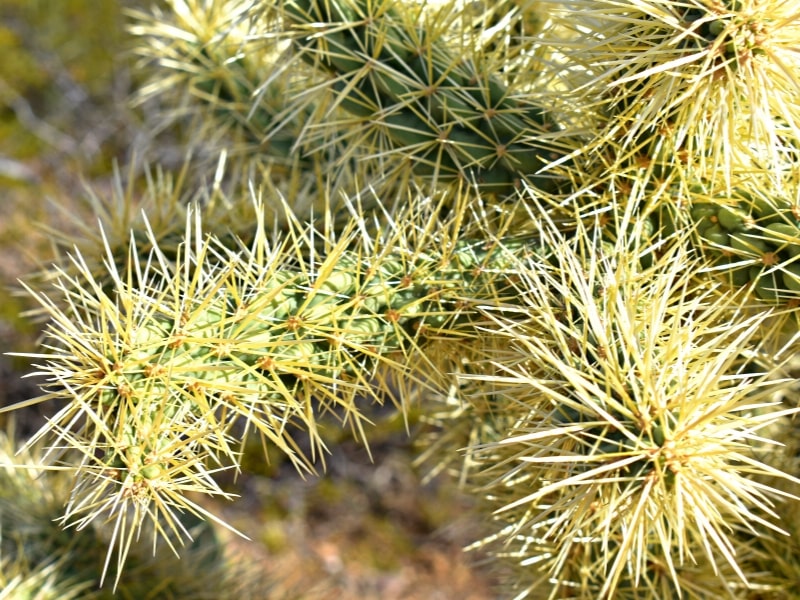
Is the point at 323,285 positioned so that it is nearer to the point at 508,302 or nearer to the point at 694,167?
the point at 508,302

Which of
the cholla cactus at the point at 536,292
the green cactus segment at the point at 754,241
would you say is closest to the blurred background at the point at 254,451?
the cholla cactus at the point at 536,292

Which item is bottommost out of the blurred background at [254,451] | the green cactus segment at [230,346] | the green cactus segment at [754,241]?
the blurred background at [254,451]

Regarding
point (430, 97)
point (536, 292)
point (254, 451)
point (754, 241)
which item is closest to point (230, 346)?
point (536, 292)

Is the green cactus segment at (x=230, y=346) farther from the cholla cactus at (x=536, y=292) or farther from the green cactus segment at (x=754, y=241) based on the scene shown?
the green cactus segment at (x=754, y=241)

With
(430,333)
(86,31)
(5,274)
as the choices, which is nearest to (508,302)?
(430,333)

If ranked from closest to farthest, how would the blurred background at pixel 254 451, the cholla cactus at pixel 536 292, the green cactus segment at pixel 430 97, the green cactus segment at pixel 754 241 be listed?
the cholla cactus at pixel 536 292, the green cactus segment at pixel 754 241, the green cactus segment at pixel 430 97, the blurred background at pixel 254 451

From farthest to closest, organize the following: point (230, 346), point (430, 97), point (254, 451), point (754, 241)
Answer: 1. point (254, 451)
2. point (430, 97)
3. point (754, 241)
4. point (230, 346)

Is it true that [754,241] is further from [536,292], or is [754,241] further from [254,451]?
[254,451]
